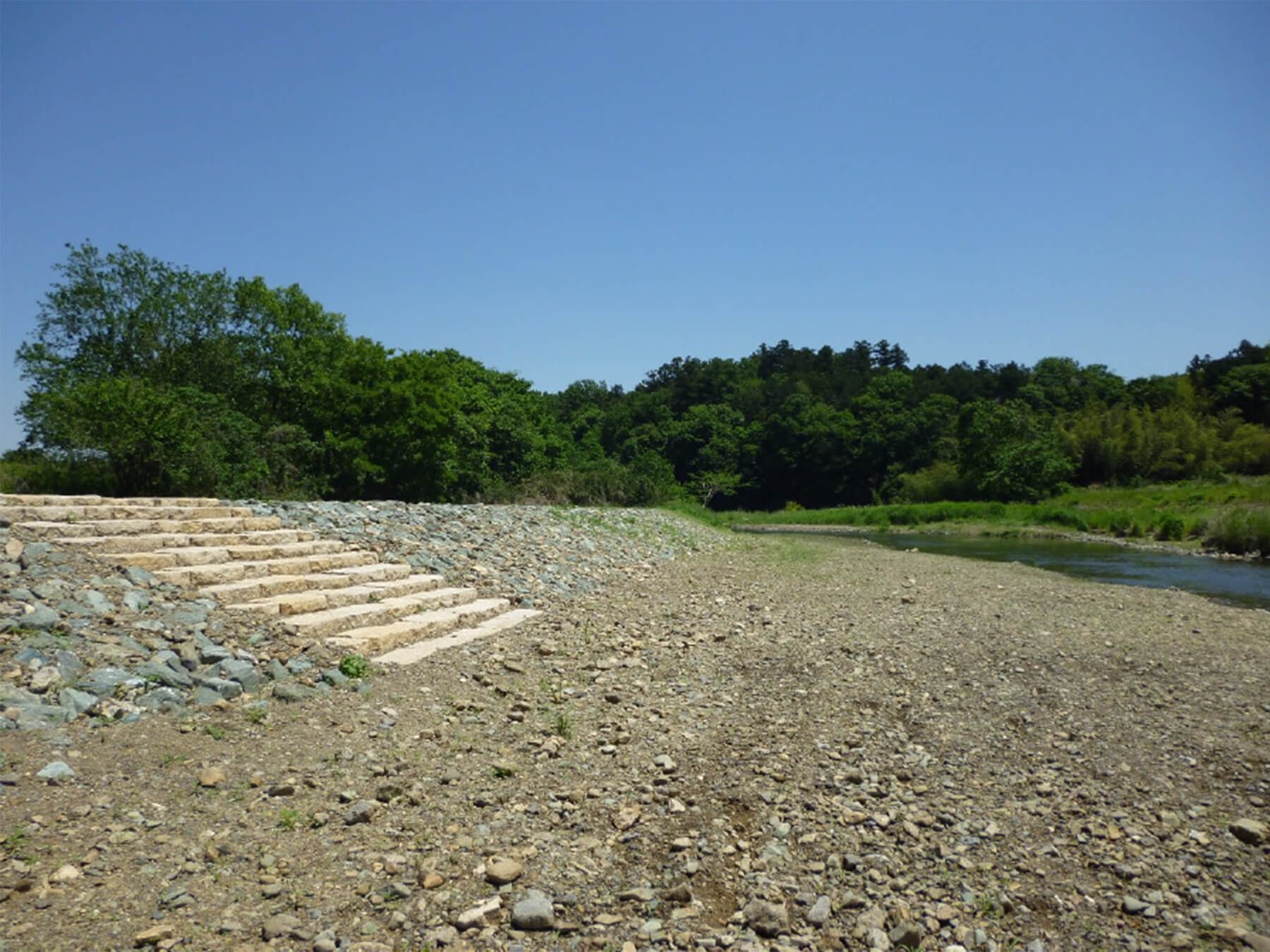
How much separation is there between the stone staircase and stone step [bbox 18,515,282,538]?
0.01 m

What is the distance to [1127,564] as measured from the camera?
22.1m

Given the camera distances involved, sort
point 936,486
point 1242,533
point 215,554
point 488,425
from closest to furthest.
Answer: point 215,554, point 1242,533, point 488,425, point 936,486

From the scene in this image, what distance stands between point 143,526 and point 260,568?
1370mm

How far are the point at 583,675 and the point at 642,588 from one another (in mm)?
5277

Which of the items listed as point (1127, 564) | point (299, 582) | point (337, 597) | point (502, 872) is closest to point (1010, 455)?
point (1127, 564)

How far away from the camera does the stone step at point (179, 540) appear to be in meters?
7.25

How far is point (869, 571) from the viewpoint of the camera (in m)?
15.6

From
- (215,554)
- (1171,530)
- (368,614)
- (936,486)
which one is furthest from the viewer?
(936,486)

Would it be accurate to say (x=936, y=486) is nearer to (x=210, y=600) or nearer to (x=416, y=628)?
(x=416, y=628)

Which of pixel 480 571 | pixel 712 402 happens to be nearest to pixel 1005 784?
pixel 480 571

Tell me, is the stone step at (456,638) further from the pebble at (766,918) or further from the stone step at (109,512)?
the pebble at (766,918)

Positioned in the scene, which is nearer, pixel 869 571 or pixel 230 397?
pixel 869 571

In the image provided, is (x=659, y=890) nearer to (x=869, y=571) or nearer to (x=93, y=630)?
(x=93, y=630)

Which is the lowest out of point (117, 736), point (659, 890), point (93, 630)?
point (659, 890)
